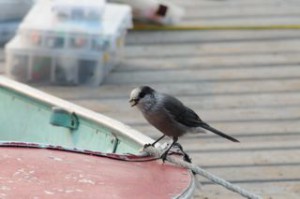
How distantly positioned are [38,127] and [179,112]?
2.55ft

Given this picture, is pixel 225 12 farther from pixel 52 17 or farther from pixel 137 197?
pixel 137 197

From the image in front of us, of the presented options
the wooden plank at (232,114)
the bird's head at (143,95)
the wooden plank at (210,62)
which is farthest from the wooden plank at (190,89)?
the bird's head at (143,95)

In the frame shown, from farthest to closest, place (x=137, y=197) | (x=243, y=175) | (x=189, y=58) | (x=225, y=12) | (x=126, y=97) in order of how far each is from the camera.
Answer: (x=225, y=12), (x=189, y=58), (x=126, y=97), (x=243, y=175), (x=137, y=197)

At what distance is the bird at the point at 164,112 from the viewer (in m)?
5.78

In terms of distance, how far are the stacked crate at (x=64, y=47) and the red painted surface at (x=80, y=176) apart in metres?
2.71

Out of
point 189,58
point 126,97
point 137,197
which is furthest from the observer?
point 189,58

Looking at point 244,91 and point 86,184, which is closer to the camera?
point 86,184

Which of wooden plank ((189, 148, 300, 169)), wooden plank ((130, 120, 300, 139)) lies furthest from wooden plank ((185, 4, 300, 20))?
wooden plank ((189, 148, 300, 169))

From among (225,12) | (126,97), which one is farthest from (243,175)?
(225,12)

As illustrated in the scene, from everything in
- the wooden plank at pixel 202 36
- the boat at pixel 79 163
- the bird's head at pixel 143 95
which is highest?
the bird's head at pixel 143 95

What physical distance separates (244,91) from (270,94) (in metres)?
0.15

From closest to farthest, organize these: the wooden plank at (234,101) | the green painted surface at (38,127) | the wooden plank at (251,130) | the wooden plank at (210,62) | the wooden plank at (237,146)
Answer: the green painted surface at (38,127)
the wooden plank at (237,146)
the wooden plank at (251,130)
the wooden plank at (234,101)
the wooden plank at (210,62)

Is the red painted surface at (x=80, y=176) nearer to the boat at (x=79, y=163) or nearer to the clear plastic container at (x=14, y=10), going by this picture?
the boat at (x=79, y=163)

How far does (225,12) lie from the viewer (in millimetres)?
9273
